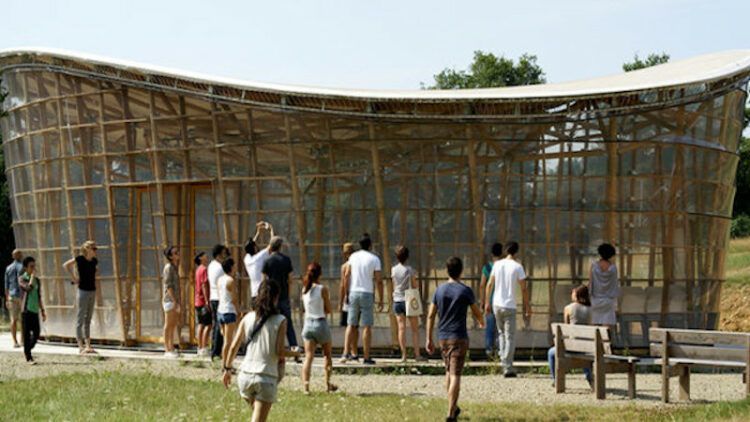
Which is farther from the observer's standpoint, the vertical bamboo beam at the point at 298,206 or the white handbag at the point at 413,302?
the vertical bamboo beam at the point at 298,206

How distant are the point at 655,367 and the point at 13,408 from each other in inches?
355

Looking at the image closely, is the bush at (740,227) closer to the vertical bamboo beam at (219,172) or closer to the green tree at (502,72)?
the green tree at (502,72)

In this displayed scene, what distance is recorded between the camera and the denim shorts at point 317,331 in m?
14.0

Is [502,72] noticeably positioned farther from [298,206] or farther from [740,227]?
[298,206]

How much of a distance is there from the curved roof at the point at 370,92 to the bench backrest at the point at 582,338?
4091 millimetres

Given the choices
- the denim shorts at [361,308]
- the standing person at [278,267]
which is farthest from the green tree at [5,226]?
the standing person at [278,267]

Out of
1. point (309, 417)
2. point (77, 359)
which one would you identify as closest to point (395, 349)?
point (77, 359)

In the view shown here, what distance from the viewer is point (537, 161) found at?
728 inches

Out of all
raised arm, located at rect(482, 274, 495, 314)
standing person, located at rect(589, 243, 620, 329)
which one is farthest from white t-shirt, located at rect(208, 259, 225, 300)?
standing person, located at rect(589, 243, 620, 329)

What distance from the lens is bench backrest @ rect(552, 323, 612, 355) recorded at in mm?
14219

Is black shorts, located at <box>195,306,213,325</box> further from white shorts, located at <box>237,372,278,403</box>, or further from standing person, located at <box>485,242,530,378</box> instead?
white shorts, located at <box>237,372,278,403</box>

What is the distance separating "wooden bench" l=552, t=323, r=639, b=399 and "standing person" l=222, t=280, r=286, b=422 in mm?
5067

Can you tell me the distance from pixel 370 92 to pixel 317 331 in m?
6.39

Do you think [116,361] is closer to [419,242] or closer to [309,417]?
[419,242]
